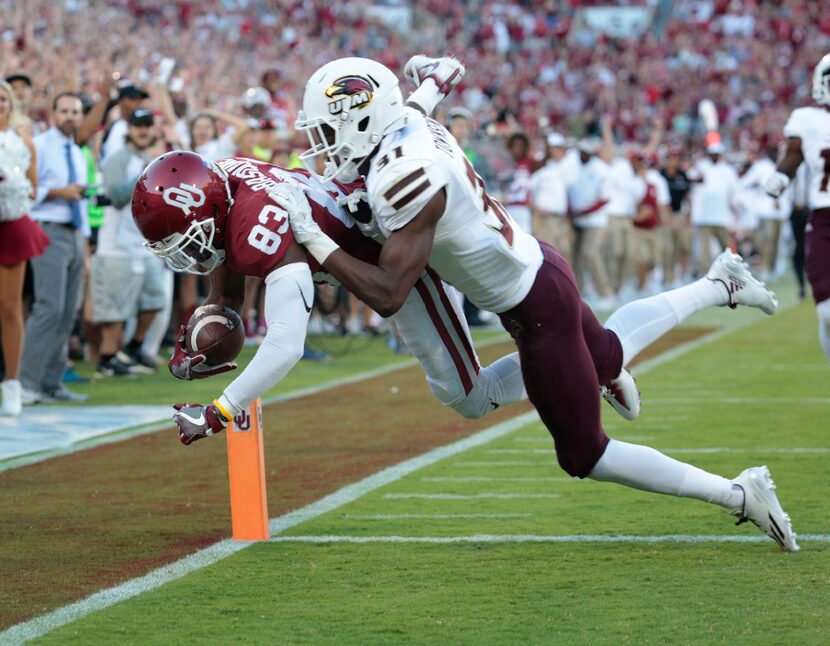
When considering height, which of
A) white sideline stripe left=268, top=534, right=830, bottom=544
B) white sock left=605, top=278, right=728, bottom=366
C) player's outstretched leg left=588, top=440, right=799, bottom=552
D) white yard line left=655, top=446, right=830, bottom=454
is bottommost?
white yard line left=655, top=446, right=830, bottom=454

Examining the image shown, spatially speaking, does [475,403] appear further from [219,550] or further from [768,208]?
[768,208]

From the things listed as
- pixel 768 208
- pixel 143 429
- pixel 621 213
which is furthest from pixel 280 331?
pixel 768 208

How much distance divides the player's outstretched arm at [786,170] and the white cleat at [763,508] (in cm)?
287

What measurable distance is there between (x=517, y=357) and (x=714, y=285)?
734 millimetres

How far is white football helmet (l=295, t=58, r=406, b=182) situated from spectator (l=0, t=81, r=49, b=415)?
3969 mm

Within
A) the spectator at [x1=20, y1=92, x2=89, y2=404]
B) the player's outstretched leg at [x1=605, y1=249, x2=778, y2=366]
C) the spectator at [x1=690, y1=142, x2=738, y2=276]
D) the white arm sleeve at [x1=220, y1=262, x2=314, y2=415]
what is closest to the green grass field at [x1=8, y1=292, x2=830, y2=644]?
the white arm sleeve at [x1=220, y1=262, x2=314, y2=415]

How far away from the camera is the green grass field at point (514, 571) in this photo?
3734 millimetres

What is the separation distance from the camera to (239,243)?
14.0ft

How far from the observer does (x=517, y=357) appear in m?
5.05

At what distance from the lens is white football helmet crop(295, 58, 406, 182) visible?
431 cm

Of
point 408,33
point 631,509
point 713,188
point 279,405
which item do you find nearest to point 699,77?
point 408,33

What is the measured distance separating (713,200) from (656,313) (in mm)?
14857

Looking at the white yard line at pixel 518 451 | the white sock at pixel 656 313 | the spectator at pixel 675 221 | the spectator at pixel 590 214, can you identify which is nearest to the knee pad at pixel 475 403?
the white sock at pixel 656 313

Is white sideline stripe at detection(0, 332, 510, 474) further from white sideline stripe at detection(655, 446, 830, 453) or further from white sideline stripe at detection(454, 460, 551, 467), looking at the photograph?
white sideline stripe at detection(655, 446, 830, 453)
